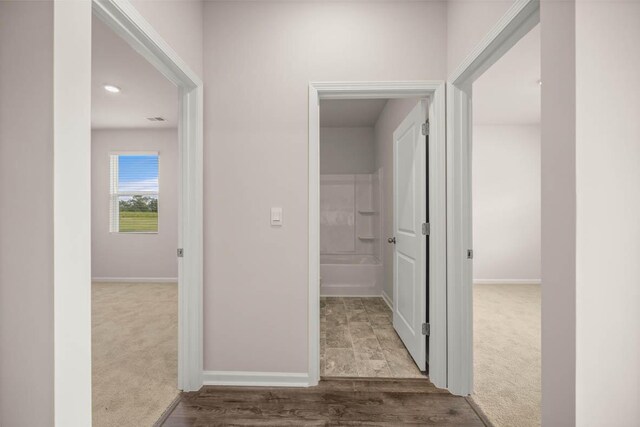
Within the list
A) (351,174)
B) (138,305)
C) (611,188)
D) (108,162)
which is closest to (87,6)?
(611,188)

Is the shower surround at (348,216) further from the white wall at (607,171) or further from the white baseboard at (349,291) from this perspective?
the white wall at (607,171)

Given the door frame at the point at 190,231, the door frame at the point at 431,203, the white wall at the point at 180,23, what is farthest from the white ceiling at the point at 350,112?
the door frame at the point at 190,231

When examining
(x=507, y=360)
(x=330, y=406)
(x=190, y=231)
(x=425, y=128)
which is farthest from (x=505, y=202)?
(x=190, y=231)

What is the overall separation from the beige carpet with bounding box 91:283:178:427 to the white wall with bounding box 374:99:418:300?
8.34ft

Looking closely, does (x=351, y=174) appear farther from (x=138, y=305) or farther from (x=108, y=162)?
(x=108, y=162)

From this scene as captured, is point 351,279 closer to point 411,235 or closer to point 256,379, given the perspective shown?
point 411,235

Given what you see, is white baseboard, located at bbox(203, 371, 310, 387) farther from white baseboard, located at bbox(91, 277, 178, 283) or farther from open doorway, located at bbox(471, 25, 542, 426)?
white baseboard, located at bbox(91, 277, 178, 283)

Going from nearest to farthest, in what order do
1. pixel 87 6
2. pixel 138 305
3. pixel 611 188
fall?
pixel 611 188
pixel 87 6
pixel 138 305

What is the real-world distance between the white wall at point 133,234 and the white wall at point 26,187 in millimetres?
4898

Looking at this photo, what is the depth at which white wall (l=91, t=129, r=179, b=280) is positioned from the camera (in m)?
→ 5.72

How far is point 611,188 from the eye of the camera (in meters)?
1.06

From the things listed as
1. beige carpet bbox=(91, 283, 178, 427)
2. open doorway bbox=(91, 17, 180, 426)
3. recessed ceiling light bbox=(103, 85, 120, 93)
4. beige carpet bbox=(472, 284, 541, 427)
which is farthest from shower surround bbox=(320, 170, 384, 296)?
recessed ceiling light bbox=(103, 85, 120, 93)

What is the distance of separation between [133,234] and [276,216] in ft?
14.9

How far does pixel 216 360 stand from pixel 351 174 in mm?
3959
